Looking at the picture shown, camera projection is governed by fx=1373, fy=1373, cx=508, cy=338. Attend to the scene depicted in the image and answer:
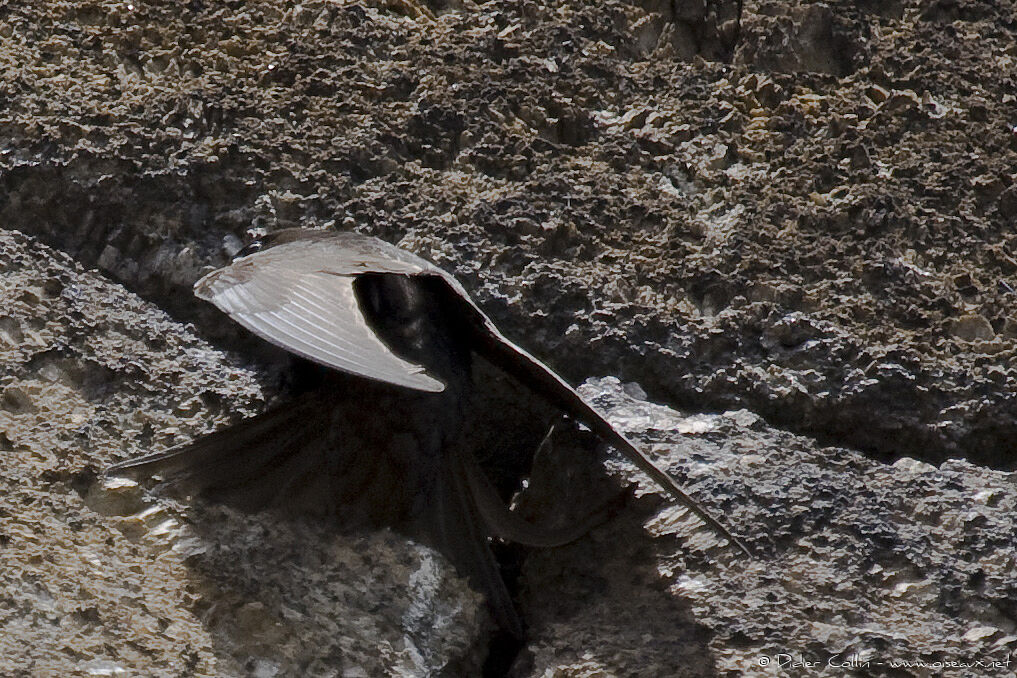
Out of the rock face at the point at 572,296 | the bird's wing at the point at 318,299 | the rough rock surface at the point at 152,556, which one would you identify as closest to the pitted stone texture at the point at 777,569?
the rock face at the point at 572,296

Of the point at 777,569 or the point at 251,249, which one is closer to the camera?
the point at 777,569

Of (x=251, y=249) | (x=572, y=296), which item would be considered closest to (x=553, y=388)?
(x=572, y=296)

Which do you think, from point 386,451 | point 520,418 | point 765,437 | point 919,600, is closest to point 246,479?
point 386,451

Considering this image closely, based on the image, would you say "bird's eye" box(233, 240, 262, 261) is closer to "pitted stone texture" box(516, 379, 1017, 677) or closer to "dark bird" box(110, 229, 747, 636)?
"dark bird" box(110, 229, 747, 636)

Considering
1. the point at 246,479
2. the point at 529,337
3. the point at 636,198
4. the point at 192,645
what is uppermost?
the point at 636,198

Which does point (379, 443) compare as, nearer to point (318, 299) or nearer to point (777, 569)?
point (318, 299)

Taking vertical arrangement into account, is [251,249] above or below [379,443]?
above

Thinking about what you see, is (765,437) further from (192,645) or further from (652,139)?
(192,645)
